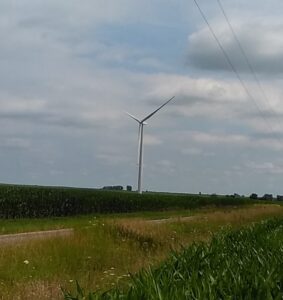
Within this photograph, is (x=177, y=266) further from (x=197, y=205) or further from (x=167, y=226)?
(x=197, y=205)

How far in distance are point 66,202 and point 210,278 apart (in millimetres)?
46070

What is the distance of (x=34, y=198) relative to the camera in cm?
4834

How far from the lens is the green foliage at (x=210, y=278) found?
657cm

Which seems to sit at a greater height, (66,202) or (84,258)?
(66,202)

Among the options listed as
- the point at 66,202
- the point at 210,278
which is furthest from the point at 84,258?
the point at 66,202

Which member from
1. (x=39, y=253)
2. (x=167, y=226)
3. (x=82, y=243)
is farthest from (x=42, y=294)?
(x=167, y=226)

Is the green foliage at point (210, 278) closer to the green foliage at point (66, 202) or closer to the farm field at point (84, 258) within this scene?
the farm field at point (84, 258)

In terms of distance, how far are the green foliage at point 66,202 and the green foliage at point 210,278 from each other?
3558 centimetres

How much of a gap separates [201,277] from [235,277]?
0.42m

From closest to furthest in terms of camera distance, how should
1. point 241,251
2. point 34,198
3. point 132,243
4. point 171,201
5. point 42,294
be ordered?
point 42,294 < point 241,251 < point 132,243 < point 34,198 < point 171,201

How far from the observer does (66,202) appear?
53.2 meters

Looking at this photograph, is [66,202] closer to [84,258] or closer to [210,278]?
[84,258]

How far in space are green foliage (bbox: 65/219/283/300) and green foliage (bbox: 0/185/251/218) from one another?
35.6m

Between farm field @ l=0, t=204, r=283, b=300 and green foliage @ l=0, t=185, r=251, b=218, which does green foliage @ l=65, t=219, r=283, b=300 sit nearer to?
farm field @ l=0, t=204, r=283, b=300
